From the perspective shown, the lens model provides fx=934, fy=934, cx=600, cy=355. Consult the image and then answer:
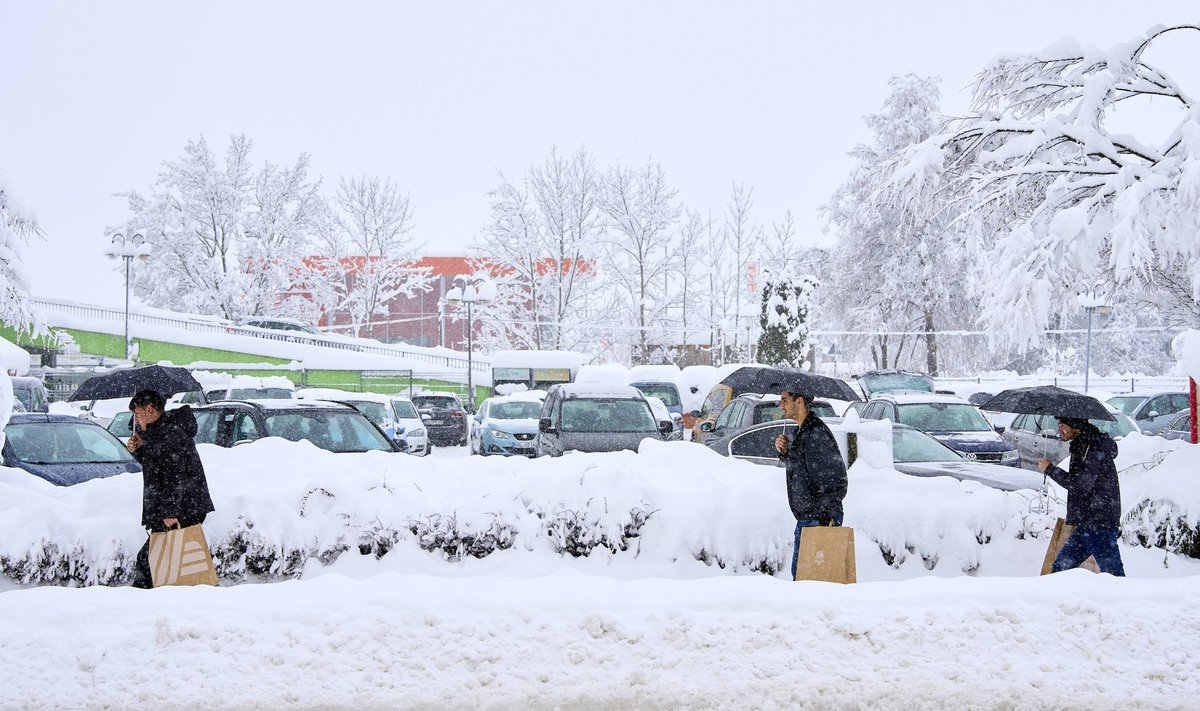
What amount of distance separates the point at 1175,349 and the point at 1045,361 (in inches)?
1709

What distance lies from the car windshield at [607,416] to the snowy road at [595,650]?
855cm

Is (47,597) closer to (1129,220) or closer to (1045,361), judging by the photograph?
(1129,220)

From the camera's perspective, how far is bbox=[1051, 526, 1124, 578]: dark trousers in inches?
250

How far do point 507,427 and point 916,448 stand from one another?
858 cm

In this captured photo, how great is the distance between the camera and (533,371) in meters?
34.9

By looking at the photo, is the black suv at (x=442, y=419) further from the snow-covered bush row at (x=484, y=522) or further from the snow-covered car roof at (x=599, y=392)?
the snow-covered bush row at (x=484, y=522)

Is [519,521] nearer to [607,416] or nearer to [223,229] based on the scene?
[607,416]

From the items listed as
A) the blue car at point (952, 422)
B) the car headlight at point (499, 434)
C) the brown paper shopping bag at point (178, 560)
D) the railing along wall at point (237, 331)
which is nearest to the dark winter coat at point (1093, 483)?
the brown paper shopping bag at point (178, 560)

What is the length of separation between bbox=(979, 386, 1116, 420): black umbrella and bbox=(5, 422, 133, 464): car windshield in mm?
9340

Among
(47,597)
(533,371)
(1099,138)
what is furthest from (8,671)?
(533,371)

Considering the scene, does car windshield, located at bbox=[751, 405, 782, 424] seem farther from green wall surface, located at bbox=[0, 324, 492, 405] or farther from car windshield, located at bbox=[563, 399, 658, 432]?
green wall surface, located at bbox=[0, 324, 492, 405]

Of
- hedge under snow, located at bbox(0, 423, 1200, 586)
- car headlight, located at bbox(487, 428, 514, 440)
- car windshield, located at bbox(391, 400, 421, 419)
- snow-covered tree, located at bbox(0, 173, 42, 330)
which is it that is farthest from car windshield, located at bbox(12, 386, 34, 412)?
hedge under snow, located at bbox(0, 423, 1200, 586)

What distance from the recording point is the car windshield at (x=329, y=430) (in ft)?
35.9

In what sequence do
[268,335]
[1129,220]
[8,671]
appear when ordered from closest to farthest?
[8,671] < [1129,220] < [268,335]
